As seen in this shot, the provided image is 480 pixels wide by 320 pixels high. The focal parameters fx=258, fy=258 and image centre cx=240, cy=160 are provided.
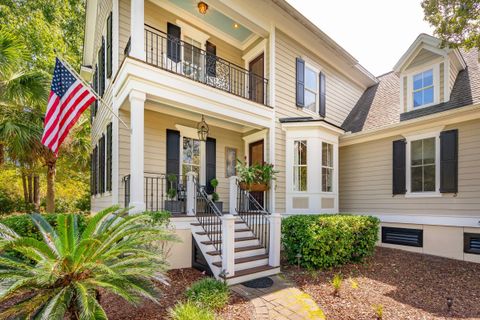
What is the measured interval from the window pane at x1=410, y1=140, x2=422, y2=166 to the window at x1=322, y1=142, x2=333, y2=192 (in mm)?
2472

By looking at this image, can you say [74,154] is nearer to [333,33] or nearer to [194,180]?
[194,180]

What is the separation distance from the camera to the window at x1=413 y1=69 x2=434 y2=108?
8391 millimetres

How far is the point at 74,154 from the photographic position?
14125 millimetres

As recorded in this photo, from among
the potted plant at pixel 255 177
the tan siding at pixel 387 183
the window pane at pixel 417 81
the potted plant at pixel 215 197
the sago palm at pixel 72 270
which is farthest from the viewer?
the window pane at pixel 417 81

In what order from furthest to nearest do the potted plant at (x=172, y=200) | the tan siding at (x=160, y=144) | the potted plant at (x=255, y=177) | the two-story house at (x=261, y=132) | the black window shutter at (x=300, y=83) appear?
the black window shutter at (x=300, y=83) → the potted plant at (x=255, y=177) → the potted plant at (x=172, y=200) → the tan siding at (x=160, y=144) → the two-story house at (x=261, y=132)

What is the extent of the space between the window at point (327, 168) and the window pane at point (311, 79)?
2451 mm

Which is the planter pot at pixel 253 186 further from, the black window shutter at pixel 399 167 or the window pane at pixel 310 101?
the black window shutter at pixel 399 167

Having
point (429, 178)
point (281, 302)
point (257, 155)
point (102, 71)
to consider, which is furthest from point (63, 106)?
point (429, 178)

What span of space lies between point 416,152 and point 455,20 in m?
3.92

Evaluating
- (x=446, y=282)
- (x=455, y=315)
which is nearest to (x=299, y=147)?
(x=446, y=282)

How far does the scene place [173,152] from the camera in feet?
25.9

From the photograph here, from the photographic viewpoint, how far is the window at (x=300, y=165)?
852 cm

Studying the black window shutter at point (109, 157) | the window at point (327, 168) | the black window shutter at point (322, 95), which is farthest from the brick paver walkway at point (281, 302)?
the black window shutter at point (322, 95)

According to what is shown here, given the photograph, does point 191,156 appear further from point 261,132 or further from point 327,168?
point 327,168
